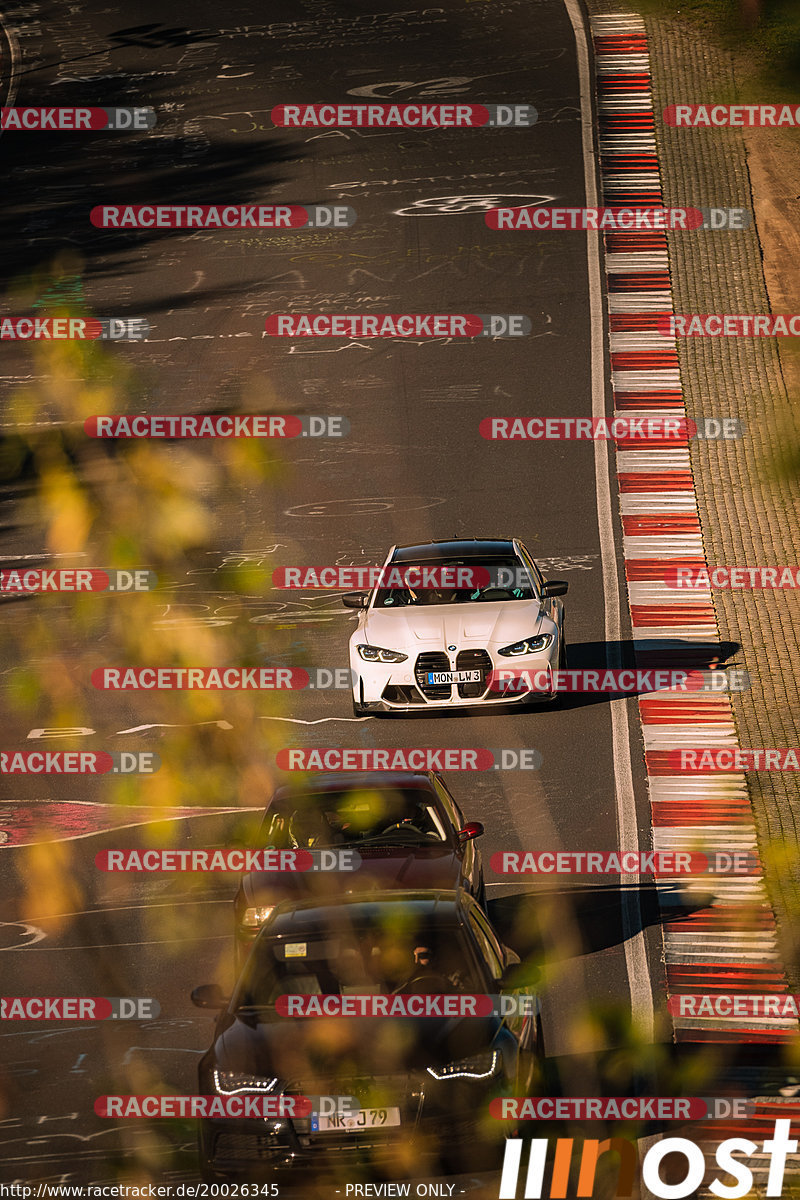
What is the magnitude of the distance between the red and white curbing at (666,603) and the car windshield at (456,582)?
6.35ft

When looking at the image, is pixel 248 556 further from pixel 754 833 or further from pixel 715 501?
pixel 754 833

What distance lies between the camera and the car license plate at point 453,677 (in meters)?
15.9

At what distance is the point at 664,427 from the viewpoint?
25453mm

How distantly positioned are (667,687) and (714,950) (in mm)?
6350

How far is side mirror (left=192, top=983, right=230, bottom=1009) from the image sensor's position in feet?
25.8

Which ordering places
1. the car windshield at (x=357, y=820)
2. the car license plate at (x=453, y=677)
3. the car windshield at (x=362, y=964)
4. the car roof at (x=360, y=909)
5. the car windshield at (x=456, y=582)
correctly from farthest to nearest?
1. the car windshield at (x=456, y=582)
2. the car license plate at (x=453, y=677)
3. the car windshield at (x=357, y=820)
4. the car roof at (x=360, y=909)
5. the car windshield at (x=362, y=964)

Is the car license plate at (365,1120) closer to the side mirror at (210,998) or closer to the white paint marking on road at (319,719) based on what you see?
the side mirror at (210,998)

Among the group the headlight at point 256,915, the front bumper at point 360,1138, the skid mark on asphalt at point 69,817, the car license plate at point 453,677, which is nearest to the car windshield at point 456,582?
the car license plate at point 453,677

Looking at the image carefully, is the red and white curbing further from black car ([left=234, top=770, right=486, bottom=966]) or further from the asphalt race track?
black car ([left=234, top=770, right=486, bottom=966])

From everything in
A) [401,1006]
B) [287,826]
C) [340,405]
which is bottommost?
[340,405]

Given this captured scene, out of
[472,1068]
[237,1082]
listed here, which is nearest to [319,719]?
[237,1082]

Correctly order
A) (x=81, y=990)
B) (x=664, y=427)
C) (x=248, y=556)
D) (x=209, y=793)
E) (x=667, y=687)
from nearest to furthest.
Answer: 1. (x=81, y=990)
2. (x=209, y=793)
3. (x=667, y=687)
4. (x=248, y=556)
5. (x=664, y=427)

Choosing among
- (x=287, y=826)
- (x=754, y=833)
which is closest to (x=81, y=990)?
Result: (x=287, y=826)

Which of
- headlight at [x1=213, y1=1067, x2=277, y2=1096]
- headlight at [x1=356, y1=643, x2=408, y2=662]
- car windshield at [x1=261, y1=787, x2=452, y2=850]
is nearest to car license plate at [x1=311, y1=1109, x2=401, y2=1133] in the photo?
headlight at [x1=213, y1=1067, x2=277, y2=1096]
